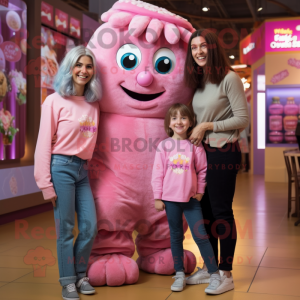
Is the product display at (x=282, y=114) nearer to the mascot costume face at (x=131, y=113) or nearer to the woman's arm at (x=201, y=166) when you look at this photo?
the mascot costume face at (x=131, y=113)

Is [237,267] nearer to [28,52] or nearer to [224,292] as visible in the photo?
[224,292]

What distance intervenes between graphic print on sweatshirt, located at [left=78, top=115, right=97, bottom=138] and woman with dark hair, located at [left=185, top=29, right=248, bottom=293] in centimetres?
58

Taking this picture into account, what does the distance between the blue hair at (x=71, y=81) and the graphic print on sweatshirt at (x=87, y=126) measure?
0.12 meters

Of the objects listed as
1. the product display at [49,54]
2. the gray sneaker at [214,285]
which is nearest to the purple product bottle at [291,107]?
the product display at [49,54]

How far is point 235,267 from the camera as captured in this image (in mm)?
2998

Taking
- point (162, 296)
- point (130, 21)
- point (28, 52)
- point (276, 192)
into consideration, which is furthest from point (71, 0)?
point (162, 296)

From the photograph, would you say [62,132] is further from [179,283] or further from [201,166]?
[179,283]

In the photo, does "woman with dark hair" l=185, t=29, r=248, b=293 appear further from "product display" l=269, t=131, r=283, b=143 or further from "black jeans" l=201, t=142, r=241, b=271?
"product display" l=269, t=131, r=283, b=143

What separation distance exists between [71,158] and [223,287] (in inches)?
45.1

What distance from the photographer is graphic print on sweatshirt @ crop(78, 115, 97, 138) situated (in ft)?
7.92

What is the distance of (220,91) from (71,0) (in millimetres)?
8389

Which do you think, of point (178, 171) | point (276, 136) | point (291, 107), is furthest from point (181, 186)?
point (291, 107)

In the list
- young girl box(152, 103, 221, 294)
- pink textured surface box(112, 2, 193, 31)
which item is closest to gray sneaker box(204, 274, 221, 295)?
young girl box(152, 103, 221, 294)

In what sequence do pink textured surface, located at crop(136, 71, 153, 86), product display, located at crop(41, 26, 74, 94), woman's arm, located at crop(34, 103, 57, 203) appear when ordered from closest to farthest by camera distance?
woman's arm, located at crop(34, 103, 57, 203)
pink textured surface, located at crop(136, 71, 153, 86)
product display, located at crop(41, 26, 74, 94)
